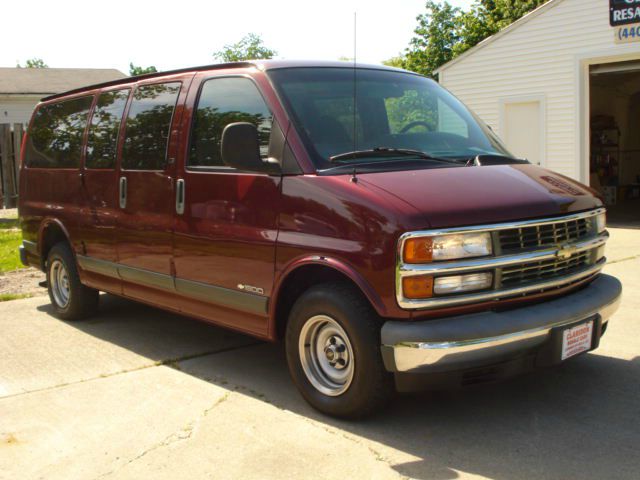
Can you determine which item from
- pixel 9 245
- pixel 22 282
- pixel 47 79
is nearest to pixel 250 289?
pixel 22 282

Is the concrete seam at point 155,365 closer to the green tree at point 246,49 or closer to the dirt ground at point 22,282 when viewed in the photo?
the dirt ground at point 22,282

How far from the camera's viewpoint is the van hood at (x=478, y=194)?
373 cm

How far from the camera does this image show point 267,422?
13.9ft

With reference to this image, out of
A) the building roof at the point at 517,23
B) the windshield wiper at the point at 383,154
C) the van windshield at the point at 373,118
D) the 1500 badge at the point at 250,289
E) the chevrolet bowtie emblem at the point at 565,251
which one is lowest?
the 1500 badge at the point at 250,289

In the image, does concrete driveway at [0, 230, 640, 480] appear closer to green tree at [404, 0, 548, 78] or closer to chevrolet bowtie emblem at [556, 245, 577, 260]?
chevrolet bowtie emblem at [556, 245, 577, 260]

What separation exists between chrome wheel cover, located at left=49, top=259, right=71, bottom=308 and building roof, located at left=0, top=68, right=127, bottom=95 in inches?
1192

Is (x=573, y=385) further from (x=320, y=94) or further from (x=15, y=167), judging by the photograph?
(x=15, y=167)

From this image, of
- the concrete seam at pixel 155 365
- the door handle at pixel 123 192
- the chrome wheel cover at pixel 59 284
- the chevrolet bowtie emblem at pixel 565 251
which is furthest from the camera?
the chrome wheel cover at pixel 59 284

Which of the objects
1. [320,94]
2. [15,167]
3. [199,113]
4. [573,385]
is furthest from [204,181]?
[15,167]

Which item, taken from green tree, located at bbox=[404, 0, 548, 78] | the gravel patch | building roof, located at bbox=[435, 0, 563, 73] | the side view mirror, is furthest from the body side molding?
green tree, located at bbox=[404, 0, 548, 78]

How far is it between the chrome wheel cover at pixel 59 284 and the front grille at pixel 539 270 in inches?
178

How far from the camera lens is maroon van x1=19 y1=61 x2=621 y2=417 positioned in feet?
12.2

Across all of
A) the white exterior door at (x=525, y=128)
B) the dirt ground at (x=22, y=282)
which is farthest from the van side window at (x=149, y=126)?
the white exterior door at (x=525, y=128)

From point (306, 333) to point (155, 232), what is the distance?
166cm
